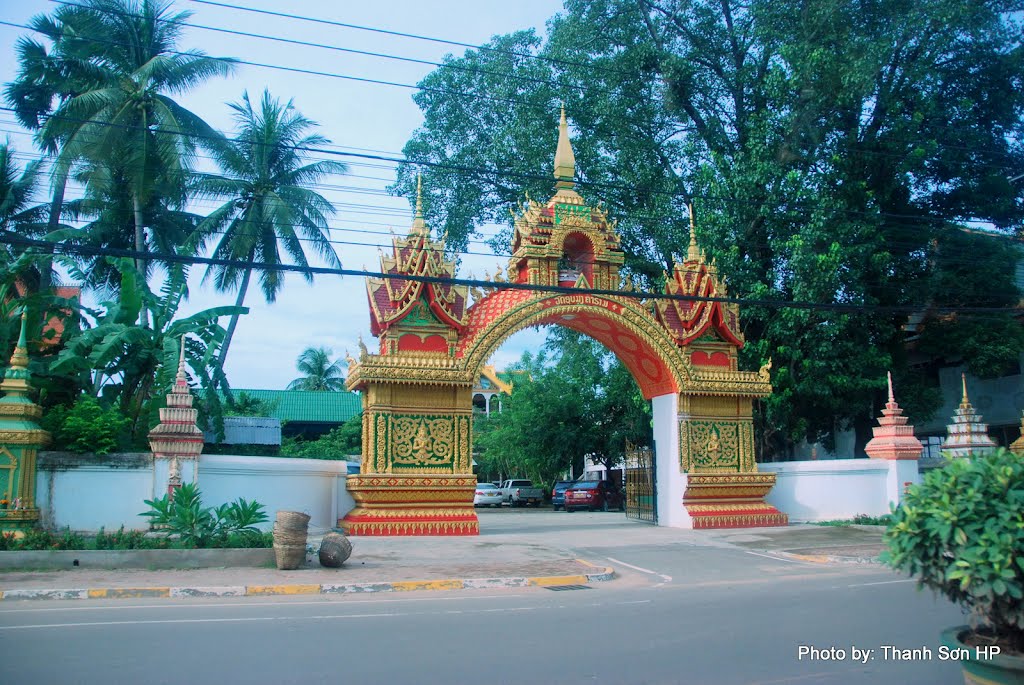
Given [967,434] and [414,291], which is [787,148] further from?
[414,291]

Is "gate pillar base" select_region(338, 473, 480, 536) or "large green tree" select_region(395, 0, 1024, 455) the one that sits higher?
"large green tree" select_region(395, 0, 1024, 455)

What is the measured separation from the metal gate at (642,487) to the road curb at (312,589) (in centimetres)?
964

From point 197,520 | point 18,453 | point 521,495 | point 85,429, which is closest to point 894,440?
point 197,520

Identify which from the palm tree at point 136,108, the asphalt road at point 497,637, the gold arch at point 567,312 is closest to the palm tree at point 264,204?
the palm tree at point 136,108

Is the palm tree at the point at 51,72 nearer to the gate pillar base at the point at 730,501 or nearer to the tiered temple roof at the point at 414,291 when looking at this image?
the tiered temple roof at the point at 414,291

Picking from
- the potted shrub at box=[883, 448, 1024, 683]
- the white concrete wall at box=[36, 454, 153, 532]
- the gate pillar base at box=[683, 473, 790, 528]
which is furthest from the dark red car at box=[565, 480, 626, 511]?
the potted shrub at box=[883, 448, 1024, 683]

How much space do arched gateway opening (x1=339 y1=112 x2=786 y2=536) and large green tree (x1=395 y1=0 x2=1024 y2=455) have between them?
2.53 metres

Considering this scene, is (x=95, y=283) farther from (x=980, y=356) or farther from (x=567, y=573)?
(x=980, y=356)

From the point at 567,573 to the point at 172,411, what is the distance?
8.28m

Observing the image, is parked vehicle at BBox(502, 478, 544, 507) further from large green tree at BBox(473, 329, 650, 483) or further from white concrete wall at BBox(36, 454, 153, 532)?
white concrete wall at BBox(36, 454, 153, 532)

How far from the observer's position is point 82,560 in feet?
40.9

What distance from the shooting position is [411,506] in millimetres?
18641

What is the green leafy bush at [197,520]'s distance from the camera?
523 inches

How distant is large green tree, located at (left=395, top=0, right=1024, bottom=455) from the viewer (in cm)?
2381
